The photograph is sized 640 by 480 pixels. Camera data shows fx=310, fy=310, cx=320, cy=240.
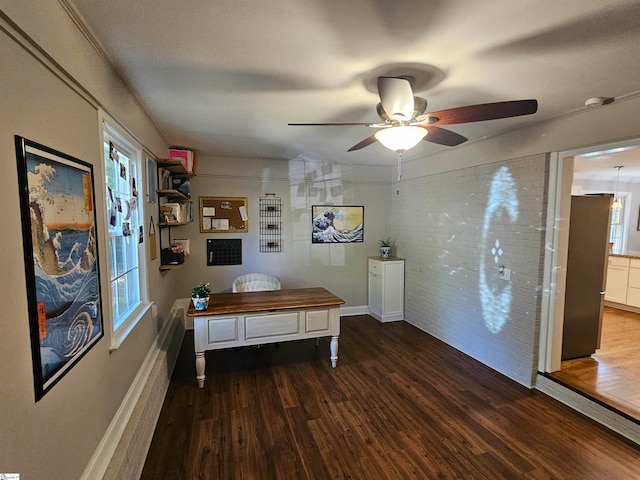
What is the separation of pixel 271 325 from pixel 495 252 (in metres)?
2.42

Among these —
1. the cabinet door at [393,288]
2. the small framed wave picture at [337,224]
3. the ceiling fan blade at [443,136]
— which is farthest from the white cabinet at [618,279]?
the ceiling fan blade at [443,136]

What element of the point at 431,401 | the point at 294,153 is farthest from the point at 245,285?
the point at 431,401

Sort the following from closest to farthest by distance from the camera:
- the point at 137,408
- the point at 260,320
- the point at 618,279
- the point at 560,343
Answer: the point at 137,408 < the point at 560,343 < the point at 260,320 < the point at 618,279

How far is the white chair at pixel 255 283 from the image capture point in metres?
4.03

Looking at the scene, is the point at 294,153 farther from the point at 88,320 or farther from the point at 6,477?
the point at 6,477

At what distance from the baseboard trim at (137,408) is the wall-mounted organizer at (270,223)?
1710mm

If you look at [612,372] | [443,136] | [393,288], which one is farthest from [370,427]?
[393,288]

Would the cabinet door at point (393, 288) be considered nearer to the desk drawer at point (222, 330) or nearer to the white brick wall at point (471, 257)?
the white brick wall at point (471, 257)

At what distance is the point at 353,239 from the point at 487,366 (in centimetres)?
251

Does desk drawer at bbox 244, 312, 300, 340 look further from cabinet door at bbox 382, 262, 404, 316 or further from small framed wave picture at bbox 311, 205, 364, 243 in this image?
cabinet door at bbox 382, 262, 404, 316

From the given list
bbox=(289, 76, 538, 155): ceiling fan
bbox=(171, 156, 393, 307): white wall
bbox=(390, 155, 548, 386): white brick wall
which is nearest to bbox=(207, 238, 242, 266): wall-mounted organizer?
bbox=(171, 156, 393, 307): white wall

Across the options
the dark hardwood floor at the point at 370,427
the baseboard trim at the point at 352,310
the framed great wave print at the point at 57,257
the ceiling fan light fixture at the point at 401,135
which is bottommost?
the dark hardwood floor at the point at 370,427

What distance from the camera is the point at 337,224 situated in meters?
4.91

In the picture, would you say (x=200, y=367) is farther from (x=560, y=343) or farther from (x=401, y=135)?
(x=560, y=343)
